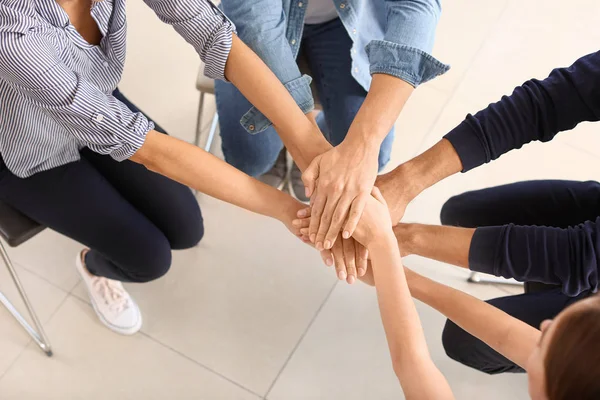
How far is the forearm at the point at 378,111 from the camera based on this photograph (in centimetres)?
129

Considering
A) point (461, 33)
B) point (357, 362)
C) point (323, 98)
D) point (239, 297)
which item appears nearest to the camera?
point (323, 98)

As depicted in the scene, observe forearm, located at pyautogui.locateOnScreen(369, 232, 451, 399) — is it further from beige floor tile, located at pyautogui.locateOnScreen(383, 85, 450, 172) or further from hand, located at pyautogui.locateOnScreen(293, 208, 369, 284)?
beige floor tile, located at pyautogui.locateOnScreen(383, 85, 450, 172)

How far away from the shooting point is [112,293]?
170 centimetres

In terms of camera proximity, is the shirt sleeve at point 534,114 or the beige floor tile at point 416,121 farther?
the beige floor tile at point 416,121

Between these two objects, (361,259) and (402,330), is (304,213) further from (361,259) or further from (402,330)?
(402,330)

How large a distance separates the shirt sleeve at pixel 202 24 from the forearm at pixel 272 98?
0.12 ft

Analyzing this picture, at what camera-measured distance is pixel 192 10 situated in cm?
123

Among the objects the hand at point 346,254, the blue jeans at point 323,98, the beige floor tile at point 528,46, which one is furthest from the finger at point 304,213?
the beige floor tile at point 528,46

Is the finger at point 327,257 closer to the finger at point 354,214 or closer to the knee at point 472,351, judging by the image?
the finger at point 354,214

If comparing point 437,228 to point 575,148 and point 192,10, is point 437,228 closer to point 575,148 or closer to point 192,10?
point 192,10

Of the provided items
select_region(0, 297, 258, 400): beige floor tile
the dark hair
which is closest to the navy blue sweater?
the dark hair

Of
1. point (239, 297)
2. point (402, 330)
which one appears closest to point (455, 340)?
point (402, 330)

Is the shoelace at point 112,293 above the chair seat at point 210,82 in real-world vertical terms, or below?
below

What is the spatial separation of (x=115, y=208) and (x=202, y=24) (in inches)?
19.0
